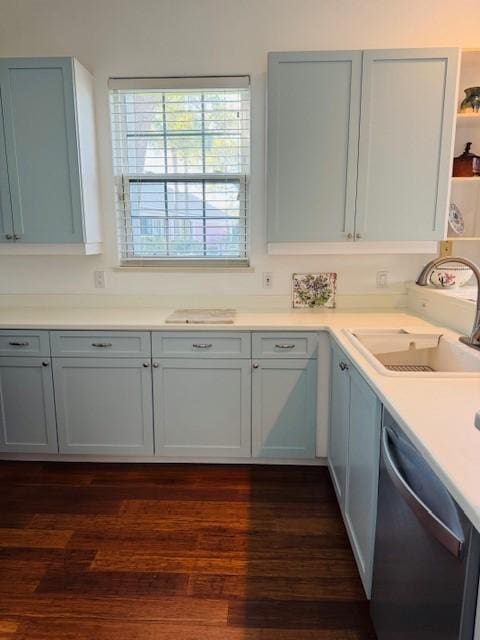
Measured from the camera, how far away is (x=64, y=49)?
8.77ft

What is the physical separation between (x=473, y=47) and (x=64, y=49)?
2.43 meters

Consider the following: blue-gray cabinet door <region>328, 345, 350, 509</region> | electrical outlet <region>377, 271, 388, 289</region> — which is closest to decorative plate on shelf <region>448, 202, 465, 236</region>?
electrical outlet <region>377, 271, 388, 289</region>

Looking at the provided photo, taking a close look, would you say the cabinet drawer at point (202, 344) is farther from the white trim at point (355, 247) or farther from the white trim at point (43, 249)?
the white trim at point (43, 249)

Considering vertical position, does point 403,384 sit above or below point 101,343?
above

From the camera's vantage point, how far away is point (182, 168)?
2.79 m

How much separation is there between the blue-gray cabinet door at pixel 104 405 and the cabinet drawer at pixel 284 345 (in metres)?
0.65

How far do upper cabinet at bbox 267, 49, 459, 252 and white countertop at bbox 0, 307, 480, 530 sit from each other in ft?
1.51

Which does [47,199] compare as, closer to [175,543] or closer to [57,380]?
[57,380]

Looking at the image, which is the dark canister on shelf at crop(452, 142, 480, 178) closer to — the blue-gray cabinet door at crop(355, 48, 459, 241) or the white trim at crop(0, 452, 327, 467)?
the blue-gray cabinet door at crop(355, 48, 459, 241)

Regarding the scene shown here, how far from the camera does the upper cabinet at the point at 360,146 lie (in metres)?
2.29

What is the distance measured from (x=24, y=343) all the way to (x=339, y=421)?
1796 mm

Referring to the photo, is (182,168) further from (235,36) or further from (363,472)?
(363,472)

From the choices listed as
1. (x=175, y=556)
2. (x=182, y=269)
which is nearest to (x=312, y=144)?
(x=182, y=269)

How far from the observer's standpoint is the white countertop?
0.93 m
